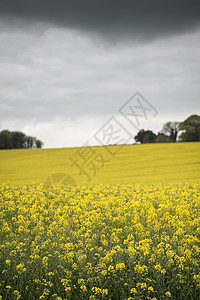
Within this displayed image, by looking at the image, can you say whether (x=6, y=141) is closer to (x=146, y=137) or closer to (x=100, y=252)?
(x=146, y=137)

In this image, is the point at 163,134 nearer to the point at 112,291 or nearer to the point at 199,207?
the point at 199,207

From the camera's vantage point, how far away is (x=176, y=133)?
5475 centimetres

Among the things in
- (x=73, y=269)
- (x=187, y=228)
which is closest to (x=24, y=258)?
(x=73, y=269)

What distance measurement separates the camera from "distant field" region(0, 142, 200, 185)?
2134cm

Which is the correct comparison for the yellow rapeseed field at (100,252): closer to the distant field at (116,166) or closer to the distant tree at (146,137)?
the distant field at (116,166)

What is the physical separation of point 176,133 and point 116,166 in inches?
1172

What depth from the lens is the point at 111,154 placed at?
35281 mm

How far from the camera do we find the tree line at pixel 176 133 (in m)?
52.4

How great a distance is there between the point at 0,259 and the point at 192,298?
3.22 metres

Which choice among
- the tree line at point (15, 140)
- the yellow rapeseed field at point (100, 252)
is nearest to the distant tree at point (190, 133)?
the tree line at point (15, 140)

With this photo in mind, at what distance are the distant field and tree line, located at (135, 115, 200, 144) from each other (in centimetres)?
1518

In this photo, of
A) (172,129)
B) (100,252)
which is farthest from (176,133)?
(100,252)

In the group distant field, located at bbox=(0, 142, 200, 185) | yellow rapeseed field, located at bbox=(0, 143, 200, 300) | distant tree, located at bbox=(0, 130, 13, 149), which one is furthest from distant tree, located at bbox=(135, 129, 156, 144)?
yellow rapeseed field, located at bbox=(0, 143, 200, 300)

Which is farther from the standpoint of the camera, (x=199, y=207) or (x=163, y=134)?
(x=163, y=134)
